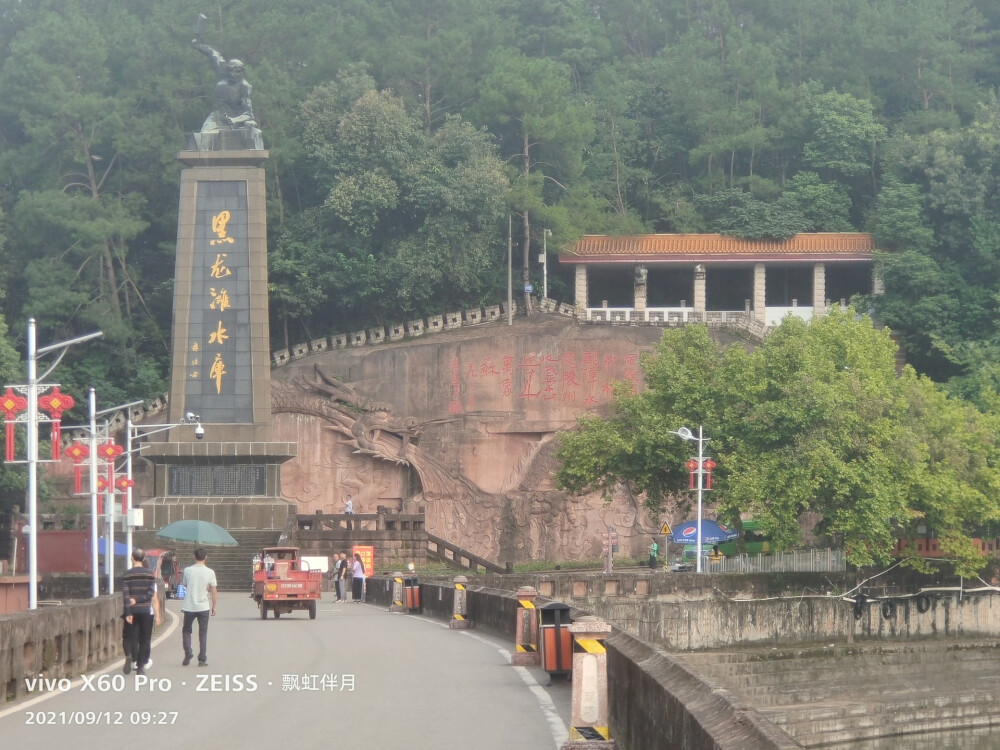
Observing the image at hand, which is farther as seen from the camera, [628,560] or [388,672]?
[628,560]

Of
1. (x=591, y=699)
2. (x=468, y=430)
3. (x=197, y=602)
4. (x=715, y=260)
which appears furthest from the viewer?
(x=715, y=260)

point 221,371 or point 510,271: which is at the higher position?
point 510,271

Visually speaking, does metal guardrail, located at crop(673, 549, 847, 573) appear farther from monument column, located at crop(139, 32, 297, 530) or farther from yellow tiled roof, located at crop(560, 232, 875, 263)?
yellow tiled roof, located at crop(560, 232, 875, 263)

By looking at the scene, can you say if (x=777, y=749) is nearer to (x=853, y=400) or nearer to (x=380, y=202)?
(x=853, y=400)

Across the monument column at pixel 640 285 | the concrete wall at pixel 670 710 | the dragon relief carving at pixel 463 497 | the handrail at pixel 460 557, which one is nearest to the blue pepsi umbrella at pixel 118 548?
the handrail at pixel 460 557

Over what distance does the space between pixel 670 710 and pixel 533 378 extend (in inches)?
1787

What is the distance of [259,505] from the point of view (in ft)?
163

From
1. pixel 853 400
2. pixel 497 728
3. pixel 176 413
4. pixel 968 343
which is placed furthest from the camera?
pixel 968 343

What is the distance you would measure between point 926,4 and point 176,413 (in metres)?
39.9

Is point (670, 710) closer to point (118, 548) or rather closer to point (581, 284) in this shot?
point (118, 548)

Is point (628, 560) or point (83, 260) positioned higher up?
point (83, 260)

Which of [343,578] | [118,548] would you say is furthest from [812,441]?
[118,548]

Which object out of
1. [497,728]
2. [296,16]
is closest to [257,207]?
[296,16]

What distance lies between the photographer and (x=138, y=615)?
17875 mm
